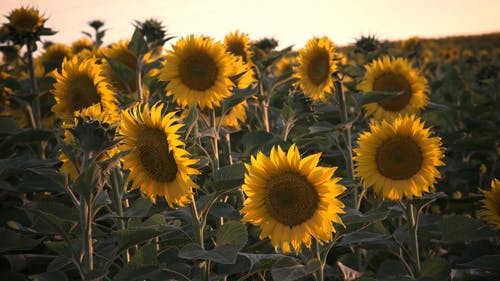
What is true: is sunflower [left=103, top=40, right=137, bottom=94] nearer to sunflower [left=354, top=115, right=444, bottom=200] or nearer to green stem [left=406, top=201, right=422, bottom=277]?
sunflower [left=354, top=115, right=444, bottom=200]

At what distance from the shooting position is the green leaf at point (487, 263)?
3.12 m

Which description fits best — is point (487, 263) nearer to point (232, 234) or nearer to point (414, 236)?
point (414, 236)

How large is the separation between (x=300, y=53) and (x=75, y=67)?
5.83ft

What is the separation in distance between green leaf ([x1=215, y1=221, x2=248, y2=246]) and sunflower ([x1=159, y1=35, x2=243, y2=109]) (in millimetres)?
1028

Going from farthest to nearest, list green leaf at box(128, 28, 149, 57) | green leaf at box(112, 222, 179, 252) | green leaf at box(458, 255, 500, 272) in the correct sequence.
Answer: green leaf at box(128, 28, 149, 57) → green leaf at box(458, 255, 500, 272) → green leaf at box(112, 222, 179, 252)

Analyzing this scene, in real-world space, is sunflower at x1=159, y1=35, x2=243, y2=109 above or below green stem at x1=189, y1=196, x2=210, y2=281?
above

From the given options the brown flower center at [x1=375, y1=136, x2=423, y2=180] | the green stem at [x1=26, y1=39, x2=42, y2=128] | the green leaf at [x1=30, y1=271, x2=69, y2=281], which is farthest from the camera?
the green stem at [x1=26, y1=39, x2=42, y2=128]

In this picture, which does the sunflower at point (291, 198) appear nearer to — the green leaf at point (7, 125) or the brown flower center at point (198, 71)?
the brown flower center at point (198, 71)

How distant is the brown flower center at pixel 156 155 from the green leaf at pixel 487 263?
5.64ft

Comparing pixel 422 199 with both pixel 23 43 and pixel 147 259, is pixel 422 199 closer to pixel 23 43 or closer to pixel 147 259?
pixel 147 259

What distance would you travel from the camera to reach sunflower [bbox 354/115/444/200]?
3205mm

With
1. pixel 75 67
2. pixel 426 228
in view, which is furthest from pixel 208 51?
pixel 426 228

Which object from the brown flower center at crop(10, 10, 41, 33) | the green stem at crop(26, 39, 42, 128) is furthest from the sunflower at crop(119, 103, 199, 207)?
the brown flower center at crop(10, 10, 41, 33)

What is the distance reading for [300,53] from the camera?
14.9ft
